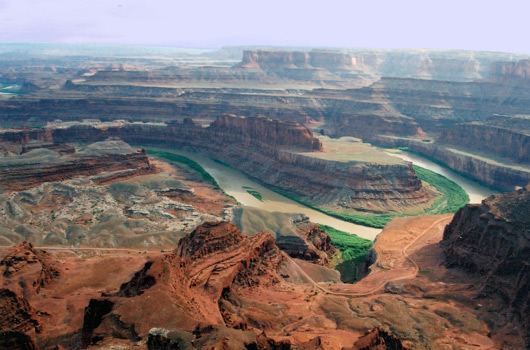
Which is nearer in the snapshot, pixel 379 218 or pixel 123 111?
pixel 379 218

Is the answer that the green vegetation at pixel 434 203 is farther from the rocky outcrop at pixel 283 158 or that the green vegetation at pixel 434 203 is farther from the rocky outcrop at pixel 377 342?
the rocky outcrop at pixel 377 342

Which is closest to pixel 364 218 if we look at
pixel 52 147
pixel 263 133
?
pixel 263 133

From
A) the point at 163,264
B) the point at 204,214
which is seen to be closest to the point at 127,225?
the point at 204,214

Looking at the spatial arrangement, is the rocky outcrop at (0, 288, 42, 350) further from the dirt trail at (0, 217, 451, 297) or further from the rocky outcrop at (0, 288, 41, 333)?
the dirt trail at (0, 217, 451, 297)

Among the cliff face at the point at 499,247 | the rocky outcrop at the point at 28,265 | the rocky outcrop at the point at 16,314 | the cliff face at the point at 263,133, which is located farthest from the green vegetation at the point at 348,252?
the rocky outcrop at the point at 16,314

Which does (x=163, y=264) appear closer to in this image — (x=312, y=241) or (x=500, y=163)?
(x=312, y=241)

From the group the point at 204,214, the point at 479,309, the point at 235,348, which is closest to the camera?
the point at 235,348

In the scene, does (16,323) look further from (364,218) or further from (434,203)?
(434,203)
